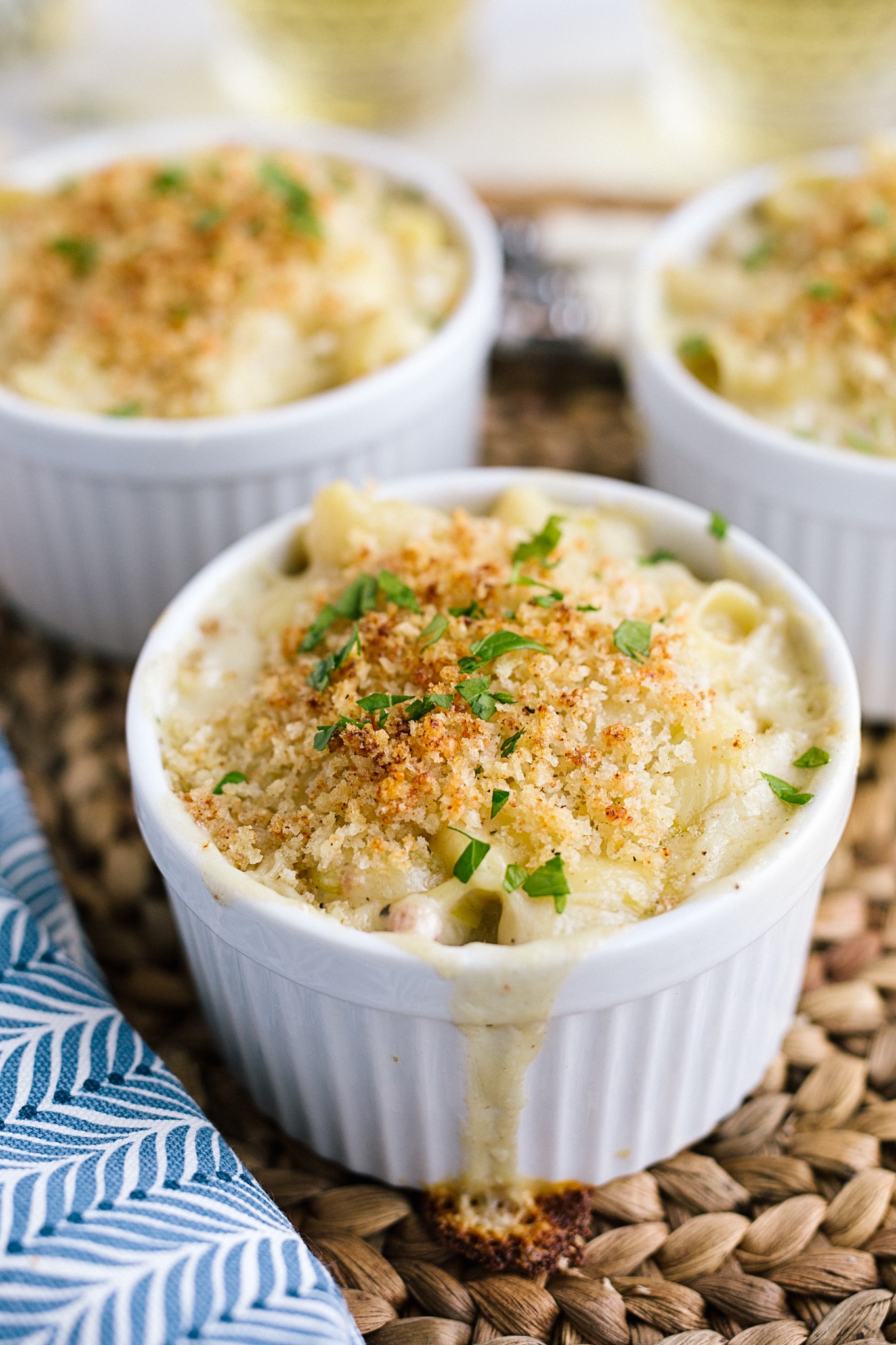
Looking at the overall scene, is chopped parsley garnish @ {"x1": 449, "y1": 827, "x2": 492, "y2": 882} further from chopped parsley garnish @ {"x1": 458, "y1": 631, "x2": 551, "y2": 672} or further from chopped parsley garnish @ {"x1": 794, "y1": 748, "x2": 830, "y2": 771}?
chopped parsley garnish @ {"x1": 794, "y1": 748, "x2": 830, "y2": 771}

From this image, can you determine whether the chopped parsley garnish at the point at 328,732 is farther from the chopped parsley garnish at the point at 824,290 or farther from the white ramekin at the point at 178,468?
the chopped parsley garnish at the point at 824,290

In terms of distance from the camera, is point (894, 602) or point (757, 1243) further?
point (894, 602)

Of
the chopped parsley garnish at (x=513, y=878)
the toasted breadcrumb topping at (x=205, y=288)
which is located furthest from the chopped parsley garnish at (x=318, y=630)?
the toasted breadcrumb topping at (x=205, y=288)

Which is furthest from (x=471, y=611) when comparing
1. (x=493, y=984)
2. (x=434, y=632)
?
(x=493, y=984)

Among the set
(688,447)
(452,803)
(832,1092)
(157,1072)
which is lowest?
(832,1092)

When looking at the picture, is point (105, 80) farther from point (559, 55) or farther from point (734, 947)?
point (734, 947)

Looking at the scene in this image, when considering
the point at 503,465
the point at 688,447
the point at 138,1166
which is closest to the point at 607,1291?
the point at 138,1166

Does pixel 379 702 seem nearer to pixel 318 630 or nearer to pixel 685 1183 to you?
pixel 318 630
